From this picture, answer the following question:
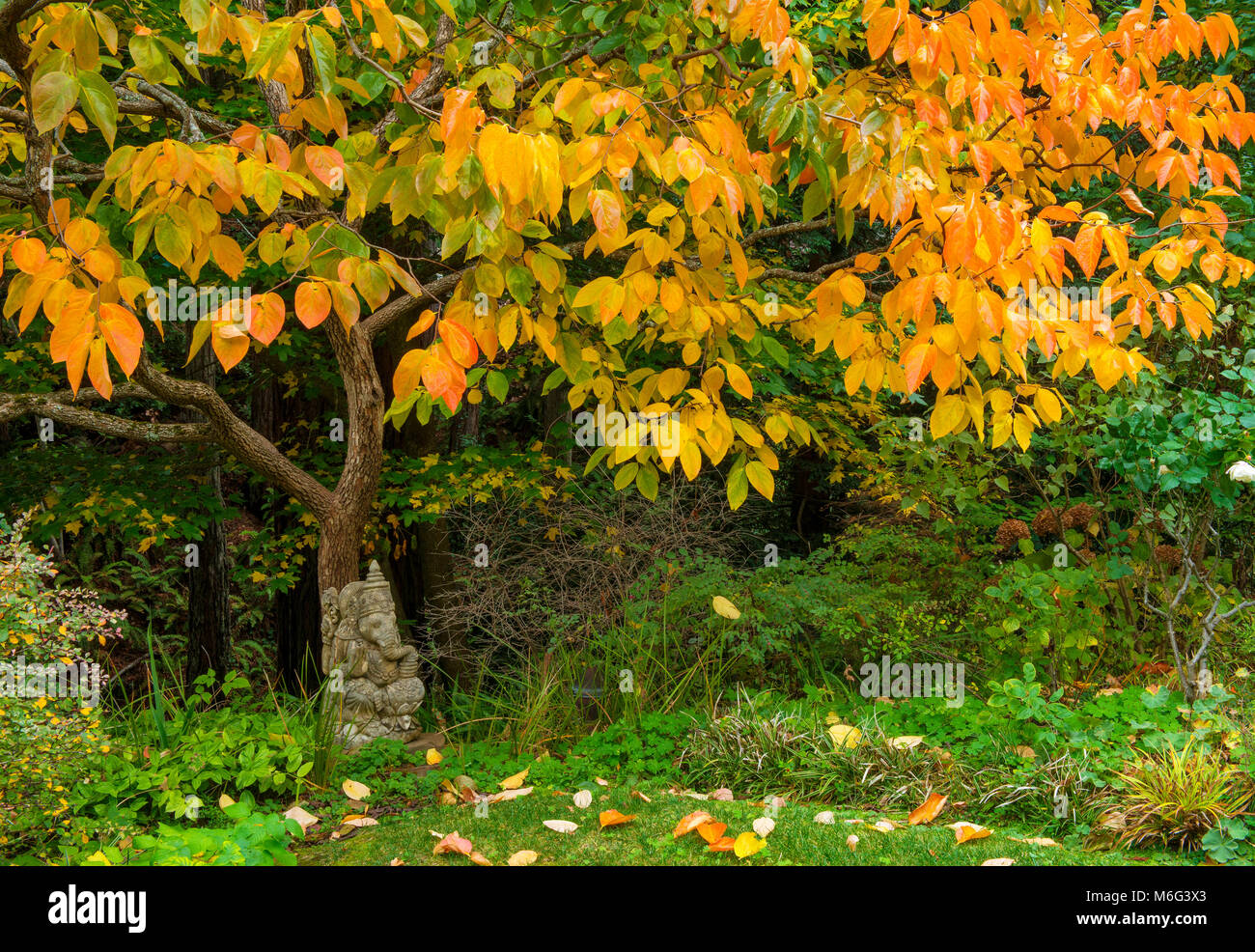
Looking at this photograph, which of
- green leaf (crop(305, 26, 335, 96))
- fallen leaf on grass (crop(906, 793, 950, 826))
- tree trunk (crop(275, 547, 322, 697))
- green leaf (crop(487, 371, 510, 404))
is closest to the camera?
green leaf (crop(305, 26, 335, 96))

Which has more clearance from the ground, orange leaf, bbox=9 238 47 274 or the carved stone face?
orange leaf, bbox=9 238 47 274

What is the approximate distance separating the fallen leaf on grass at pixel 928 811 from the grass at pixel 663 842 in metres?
0.06

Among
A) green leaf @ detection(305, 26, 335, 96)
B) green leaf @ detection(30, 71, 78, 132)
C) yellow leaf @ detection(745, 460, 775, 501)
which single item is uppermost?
green leaf @ detection(305, 26, 335, 96)

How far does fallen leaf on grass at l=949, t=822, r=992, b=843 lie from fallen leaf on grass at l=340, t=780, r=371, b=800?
109 inches

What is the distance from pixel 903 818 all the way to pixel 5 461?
6677 millimetres

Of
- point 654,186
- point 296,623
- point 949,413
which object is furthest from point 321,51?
point 296,623

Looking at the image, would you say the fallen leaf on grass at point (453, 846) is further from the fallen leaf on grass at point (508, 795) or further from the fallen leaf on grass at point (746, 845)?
the fallen leaf on grass at point (746, 845)

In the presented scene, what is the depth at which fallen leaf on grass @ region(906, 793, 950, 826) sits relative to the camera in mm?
4254

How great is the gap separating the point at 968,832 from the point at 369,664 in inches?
133

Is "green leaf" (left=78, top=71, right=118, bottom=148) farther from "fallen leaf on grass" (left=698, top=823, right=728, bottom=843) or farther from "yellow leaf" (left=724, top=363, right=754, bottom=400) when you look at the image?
"fallen leaf on grass" (left=698, top=823, right=728, bottom=843)

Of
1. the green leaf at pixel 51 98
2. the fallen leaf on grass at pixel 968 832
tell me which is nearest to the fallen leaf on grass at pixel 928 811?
the fallen leaf on grass at pixel 968 832

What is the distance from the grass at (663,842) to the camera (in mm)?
3801

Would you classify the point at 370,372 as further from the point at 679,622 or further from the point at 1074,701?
the point at 1074,701

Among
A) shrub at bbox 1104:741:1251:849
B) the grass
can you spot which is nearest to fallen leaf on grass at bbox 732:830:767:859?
the grass
